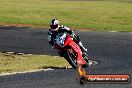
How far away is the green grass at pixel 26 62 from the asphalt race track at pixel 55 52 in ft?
5.86

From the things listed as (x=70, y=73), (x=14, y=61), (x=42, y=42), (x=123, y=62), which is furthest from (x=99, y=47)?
(x=70, y=73)

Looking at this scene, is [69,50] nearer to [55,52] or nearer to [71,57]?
[71,57]

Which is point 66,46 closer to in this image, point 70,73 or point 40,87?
point 40,87

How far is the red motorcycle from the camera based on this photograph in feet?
32.4

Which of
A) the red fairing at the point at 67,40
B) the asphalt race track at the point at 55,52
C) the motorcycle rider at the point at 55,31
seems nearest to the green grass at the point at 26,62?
the asphalt race track at the point at 55,52

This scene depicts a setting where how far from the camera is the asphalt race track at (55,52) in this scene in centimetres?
1948

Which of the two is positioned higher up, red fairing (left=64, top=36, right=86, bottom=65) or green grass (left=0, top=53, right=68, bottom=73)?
red fairing (left=64, top=36, right=86, bottom=65)

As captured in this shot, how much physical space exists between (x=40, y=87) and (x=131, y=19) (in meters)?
48.4

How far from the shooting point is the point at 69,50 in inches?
395

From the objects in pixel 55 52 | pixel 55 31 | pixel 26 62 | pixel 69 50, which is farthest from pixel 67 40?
pixel 55 52

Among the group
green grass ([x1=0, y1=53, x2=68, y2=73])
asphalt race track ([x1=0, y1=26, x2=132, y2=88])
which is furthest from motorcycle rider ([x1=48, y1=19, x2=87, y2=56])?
green grass ([x1=0, y1=53, x2=68, y2=73])

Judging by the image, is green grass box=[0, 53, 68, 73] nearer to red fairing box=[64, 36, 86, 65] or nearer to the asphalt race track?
the asphalt race track

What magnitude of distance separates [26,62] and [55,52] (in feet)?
22.6

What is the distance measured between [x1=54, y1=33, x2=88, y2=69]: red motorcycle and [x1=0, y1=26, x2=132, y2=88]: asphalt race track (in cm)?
825
